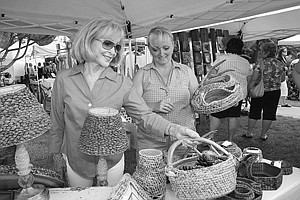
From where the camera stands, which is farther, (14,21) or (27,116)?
(14,21)

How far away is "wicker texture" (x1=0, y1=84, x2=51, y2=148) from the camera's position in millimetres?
642

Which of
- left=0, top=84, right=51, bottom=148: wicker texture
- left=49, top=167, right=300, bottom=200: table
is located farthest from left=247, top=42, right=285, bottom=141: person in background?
left=0, top=84, right=51, bottom=148: wicker texture

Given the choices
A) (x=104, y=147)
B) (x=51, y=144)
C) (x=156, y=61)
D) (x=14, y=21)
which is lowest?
(x=51, y=144)

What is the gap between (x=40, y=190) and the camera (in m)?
0.78

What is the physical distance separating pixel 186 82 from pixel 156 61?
0.22 meters

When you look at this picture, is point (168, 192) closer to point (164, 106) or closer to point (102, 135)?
point (102, 135)

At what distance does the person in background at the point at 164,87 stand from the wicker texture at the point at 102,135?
0.65 meters

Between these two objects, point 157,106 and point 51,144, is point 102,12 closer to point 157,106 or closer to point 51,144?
point 157,106

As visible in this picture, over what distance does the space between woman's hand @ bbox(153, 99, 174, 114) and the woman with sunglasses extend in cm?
31

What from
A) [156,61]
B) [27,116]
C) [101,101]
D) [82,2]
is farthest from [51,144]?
[82,2]

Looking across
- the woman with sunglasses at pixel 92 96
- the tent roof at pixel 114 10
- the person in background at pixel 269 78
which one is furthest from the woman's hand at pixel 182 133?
the person in background at pixel 269 78

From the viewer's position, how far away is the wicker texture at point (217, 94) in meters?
1.22

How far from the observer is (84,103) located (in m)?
1.11

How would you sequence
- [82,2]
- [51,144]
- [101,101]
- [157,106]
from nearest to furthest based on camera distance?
[101,101]
[51,144]
[157,106]
[82,2]
